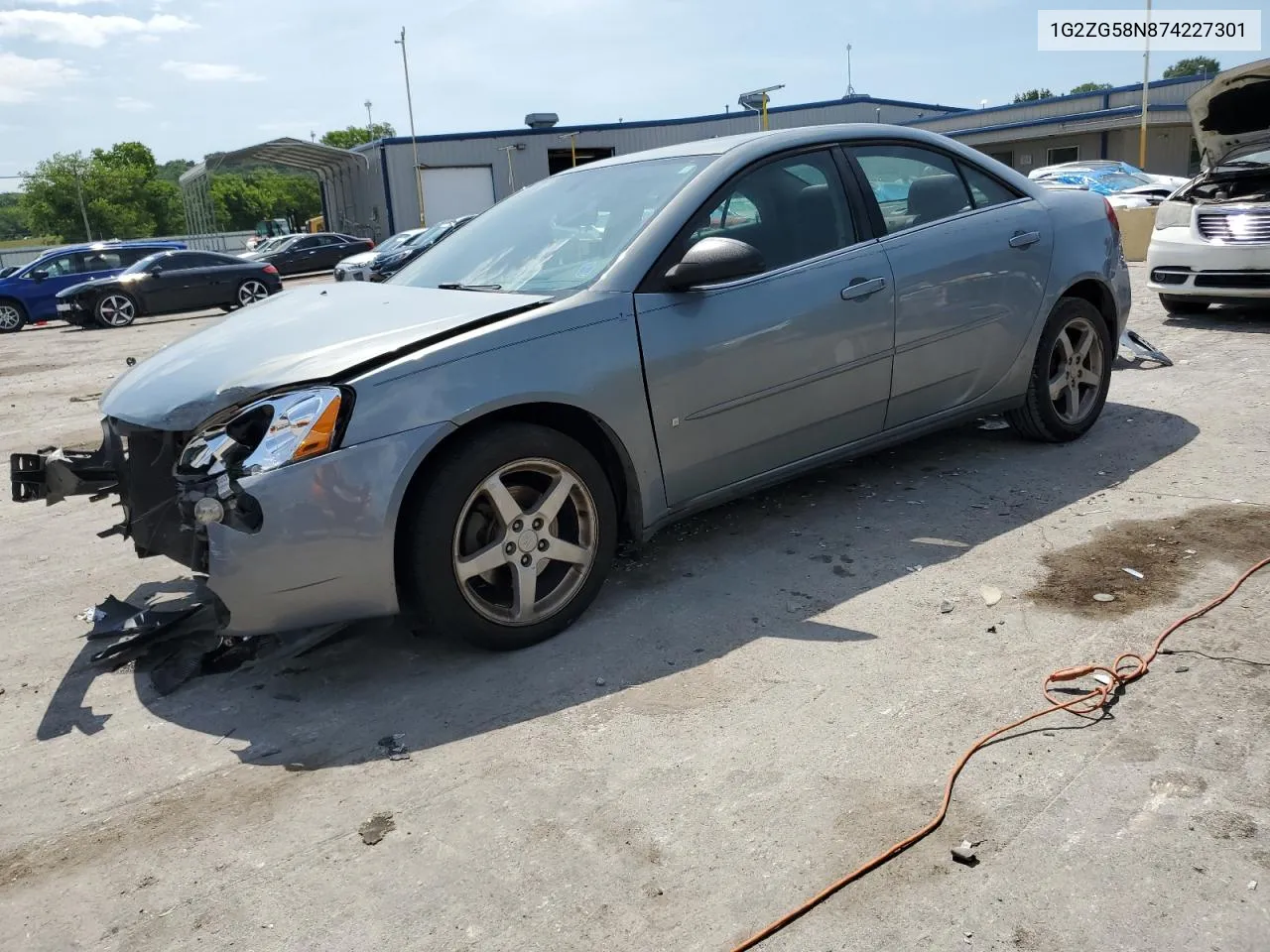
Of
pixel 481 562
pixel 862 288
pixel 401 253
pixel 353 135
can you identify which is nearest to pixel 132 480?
pixel 481 562

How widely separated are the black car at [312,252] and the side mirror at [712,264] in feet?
99.7

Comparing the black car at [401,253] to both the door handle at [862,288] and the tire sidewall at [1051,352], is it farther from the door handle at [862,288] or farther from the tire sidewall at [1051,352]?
the door handle at [862,288]

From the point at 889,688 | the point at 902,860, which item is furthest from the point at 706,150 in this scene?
the point at 902,860

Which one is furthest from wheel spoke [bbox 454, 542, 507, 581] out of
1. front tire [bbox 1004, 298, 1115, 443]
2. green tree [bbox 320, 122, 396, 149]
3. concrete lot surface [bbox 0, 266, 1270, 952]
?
green tree [bbox 320, 122, 396, 149]

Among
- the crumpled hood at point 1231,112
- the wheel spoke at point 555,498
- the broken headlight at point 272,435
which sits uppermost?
the crumpled hood at point 1231,112

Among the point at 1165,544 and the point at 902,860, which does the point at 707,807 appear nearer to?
the point at 902,860

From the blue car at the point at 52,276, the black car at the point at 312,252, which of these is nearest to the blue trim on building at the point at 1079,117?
the black car at the point at 312,252

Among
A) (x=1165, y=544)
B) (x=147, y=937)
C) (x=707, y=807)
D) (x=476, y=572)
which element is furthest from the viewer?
(x=1165, y=544)

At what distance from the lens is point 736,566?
423cm

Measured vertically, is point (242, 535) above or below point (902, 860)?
above

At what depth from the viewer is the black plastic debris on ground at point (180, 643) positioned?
3.58 m

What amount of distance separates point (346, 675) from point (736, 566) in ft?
5.25

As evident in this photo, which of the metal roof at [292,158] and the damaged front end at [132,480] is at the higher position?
the metal roof at [292,158]

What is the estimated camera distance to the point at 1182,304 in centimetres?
A: 984
